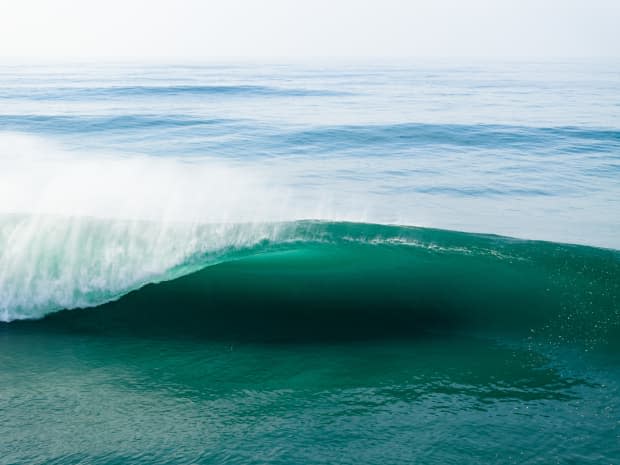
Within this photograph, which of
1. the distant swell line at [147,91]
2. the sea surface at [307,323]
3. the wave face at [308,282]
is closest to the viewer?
the sea surface at [307,323]

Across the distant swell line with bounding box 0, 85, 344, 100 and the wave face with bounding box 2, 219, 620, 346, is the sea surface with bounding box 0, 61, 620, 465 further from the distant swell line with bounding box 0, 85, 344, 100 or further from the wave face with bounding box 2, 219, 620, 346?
the distant swell line with bounding box 0, 85, 344, 100

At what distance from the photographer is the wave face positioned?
5465 mm

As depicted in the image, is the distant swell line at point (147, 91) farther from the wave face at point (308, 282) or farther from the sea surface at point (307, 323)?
the wave face at point (308, 282)

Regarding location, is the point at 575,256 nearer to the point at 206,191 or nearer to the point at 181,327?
the point at 181,327

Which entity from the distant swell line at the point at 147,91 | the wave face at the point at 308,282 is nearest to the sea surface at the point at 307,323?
the wave face at the point at 308,282

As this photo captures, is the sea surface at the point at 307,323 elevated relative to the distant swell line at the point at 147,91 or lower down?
lower down

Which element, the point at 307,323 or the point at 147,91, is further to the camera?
the point at 147,91

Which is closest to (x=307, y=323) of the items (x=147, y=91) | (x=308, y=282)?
(x=308, y=282)

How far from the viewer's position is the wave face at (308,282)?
17.9ft

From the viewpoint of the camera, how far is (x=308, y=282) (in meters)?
6.21

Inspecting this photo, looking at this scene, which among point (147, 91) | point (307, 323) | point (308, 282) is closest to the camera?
point (307, 323)

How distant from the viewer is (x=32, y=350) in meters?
4.93

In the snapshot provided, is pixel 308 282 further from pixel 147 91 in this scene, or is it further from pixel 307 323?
pixel 147 91

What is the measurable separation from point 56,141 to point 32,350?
14452mm
